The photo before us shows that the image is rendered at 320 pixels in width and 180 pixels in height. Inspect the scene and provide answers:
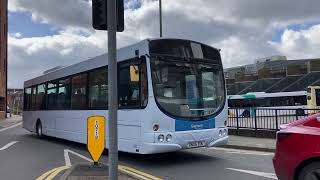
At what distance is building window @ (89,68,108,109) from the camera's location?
15.0 m

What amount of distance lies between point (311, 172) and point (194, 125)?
640cm

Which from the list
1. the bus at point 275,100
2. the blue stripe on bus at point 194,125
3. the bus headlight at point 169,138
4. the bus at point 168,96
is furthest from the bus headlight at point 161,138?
the bus at point 275,100

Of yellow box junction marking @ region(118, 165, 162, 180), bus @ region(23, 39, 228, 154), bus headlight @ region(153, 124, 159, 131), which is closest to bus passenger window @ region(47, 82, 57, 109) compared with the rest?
bus @ region(23, 39, 228, 154)

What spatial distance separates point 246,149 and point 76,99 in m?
6.23

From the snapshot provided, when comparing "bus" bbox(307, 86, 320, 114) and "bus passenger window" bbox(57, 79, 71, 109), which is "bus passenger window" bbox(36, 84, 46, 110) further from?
"bus" bbox(307, 86, 320, 114)

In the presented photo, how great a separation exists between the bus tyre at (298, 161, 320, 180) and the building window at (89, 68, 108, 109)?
887cm

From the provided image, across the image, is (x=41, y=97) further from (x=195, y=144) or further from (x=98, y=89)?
(x=195, y=144)

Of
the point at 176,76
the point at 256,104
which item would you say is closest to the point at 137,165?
the point at 176,76

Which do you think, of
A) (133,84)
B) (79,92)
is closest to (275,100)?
(79,92)

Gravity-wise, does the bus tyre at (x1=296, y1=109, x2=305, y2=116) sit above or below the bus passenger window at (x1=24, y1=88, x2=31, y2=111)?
below

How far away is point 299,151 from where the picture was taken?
6867 mm

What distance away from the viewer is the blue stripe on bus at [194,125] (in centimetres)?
1276

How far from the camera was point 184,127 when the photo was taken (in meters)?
12.8

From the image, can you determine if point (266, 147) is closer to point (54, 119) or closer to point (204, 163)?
point (204, 163)
